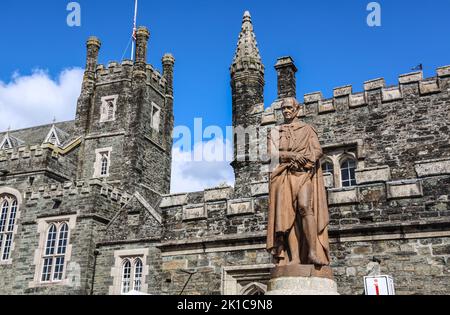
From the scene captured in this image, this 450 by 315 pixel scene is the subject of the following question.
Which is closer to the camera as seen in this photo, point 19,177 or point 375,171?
point 375,171

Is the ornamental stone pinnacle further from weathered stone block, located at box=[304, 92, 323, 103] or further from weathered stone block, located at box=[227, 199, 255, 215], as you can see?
weathered stone block, located at box=[227, 199, 255, 215]

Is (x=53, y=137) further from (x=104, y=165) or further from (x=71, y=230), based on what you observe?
(x=71, y=230)

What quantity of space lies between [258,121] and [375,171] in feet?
24.3

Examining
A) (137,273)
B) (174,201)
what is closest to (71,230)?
(137,273)

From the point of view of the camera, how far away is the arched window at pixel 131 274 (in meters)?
19.5

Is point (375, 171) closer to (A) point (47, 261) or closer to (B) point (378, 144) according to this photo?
(B) point (378, 144)

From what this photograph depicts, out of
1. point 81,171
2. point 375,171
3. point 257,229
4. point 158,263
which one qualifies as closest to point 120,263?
point 158,263

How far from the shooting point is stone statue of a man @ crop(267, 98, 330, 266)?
21.1ft

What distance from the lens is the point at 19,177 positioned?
27203 millimetres

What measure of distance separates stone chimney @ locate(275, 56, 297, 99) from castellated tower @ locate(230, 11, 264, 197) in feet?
2.34

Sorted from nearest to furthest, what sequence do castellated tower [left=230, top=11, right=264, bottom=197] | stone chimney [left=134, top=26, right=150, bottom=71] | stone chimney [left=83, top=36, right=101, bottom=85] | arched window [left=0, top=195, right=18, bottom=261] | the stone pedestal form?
the stone pedestal → castellated tower [left=230, top=11, right=264, bottom=197] → arched window [left=0, top=195, right=18, bottom=261] → stone chimney [left=134, top=26, right=150, bottom=71] → stone chimney [left=83, top=36, right=101, bottom=85]

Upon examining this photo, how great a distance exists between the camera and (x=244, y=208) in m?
12.5

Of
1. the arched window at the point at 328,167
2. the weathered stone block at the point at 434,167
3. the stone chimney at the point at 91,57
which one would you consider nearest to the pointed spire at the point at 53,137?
the stone chimney at the point at 91,57

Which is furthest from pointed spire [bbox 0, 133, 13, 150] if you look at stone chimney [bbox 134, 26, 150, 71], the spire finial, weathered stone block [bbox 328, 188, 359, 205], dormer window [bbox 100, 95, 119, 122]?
weathered stone block [bbox 328, 188, 359, 205]
